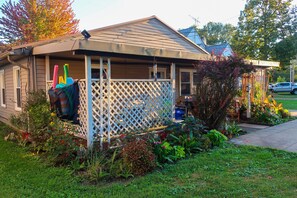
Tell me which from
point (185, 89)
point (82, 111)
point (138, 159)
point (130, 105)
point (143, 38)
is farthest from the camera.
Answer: point (185, 89)

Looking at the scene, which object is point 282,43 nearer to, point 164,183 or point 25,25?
point 25,25

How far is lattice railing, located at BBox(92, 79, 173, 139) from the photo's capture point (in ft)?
17.5

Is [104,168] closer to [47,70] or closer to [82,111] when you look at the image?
[82,111]

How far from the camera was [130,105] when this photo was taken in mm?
5883

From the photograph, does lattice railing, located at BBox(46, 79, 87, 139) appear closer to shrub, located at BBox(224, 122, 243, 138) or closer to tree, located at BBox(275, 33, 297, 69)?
shrub, located at BBox(224, 122, 243, 138)

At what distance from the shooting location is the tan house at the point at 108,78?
511 centimetres

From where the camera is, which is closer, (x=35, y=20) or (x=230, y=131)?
(x=230, y=131)

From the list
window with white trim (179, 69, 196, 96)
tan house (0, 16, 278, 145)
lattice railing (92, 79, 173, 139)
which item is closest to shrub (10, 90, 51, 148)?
tan house (0, 16, 278, 145)

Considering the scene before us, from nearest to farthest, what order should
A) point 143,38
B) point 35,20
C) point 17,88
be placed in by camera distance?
1. point 17,88
2. point 143,38
3. point 35,20

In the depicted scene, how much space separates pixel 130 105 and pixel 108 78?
3.06 ft

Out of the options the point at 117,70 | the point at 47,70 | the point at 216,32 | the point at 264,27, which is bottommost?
the point at 47,70

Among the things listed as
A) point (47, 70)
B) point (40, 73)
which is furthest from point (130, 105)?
point (40, 73)

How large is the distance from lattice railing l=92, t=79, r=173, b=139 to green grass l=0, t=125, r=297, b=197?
1.42m

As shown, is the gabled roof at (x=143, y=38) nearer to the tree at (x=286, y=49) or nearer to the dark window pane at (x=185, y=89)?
the dark window pane at (x=185, y=89)
